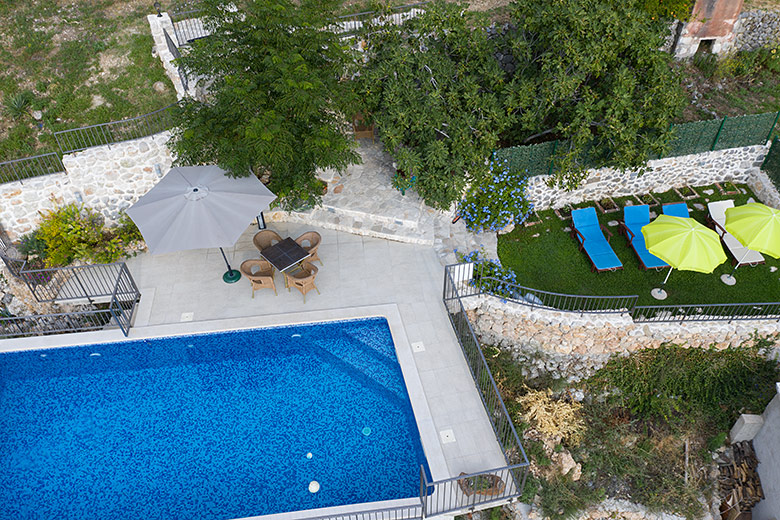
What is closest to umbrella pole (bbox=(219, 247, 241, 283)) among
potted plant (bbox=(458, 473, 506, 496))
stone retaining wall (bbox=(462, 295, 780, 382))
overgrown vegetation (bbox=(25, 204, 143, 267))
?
overgrown vegetation (bbox=(25, 204, 143, 267))

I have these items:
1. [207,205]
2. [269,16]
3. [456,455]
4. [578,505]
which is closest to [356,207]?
[207,205]

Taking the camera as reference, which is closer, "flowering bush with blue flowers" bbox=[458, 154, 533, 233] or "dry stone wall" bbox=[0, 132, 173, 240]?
"dry stone wall" bbox=[0, 132, 173, 240]

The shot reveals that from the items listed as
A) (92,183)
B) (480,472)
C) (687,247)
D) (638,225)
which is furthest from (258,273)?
(638,225)

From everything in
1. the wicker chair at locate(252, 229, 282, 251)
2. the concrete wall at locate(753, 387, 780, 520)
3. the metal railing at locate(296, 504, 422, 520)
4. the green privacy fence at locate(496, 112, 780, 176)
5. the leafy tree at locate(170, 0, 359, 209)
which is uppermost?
the leafy tree at locate(170, 0, 359, 209)

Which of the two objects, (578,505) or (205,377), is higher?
(205,377)

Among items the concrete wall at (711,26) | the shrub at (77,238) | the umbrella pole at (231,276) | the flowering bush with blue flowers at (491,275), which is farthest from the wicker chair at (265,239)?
the concrete wall at (711,26)

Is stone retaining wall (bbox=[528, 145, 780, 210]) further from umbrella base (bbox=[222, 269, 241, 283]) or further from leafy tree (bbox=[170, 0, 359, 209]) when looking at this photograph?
umbrella base (bbox=[222, 269, 241, 283])

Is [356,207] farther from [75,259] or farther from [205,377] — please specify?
[75,259]
